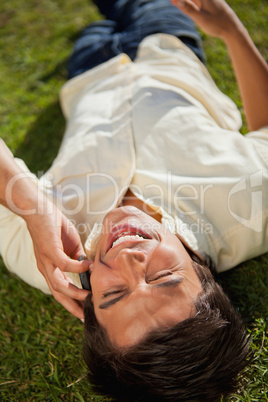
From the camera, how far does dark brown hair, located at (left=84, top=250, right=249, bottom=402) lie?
171 centimetres

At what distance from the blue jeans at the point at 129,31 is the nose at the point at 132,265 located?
5.99 ft

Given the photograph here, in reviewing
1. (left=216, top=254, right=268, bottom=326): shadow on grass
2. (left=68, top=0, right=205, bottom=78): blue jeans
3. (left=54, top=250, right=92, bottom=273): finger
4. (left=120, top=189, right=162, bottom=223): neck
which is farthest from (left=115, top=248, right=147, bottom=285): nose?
(left=68, top=0, right=205, bottom=78): blue jeans

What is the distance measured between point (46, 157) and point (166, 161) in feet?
4.80

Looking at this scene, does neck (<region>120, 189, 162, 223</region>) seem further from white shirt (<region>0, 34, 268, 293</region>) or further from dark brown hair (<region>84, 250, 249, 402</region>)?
dark brown hair (<region>84, 250, 249, 402</region>)

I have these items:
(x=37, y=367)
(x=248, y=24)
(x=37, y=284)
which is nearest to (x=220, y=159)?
(x=37, y=284)

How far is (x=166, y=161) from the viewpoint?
2.41 m

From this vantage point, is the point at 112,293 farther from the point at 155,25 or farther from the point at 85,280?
the point at 155,25

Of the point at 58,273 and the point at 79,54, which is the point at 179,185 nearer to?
the point at 58,273

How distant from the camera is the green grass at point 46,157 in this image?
2283mm

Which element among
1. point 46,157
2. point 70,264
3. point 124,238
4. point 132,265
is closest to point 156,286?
point 132,265

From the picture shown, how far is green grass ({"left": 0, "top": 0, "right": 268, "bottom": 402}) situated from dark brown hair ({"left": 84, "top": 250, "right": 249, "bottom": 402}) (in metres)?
0.29

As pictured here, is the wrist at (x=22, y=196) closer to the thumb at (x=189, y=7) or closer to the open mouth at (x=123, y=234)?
the open mouth at (x=123, y=234)

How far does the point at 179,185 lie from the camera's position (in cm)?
231

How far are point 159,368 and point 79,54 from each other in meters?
2.49
